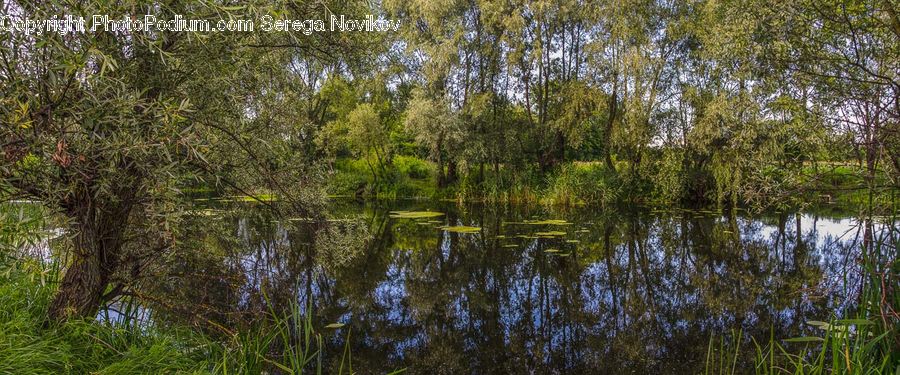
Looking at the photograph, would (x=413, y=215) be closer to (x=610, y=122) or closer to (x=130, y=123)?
(x=610, y=122)

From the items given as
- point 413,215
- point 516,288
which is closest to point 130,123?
point 516,288

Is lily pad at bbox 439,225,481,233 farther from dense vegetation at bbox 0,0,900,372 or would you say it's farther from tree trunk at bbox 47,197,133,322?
tree trunk at bbox 47,197,133,322

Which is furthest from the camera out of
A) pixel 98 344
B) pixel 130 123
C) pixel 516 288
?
pixel 516 288

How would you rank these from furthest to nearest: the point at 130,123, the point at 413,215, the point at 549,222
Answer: the point at 413,215, the point at 549,222, the point at 130,123

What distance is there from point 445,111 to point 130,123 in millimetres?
17629

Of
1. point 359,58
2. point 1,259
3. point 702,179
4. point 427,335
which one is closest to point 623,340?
point 427,335

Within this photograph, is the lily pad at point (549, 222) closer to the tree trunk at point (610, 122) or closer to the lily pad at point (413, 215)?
the lily pad at point (413, 215)

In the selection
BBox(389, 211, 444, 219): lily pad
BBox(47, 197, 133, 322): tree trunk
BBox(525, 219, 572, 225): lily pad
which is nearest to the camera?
BBox(47, 197, 133, 322): tree trunk

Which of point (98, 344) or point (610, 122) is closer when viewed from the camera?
point (98, 344)

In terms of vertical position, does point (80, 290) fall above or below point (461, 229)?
above

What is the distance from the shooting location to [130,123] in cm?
271

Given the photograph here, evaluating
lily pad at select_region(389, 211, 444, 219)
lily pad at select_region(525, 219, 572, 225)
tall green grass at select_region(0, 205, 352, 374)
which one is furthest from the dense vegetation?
lily pad at select_region(525, 219, 572, 225)

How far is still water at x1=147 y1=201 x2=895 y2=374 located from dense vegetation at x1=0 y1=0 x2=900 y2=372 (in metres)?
0.79

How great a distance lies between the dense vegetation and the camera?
2.79m
